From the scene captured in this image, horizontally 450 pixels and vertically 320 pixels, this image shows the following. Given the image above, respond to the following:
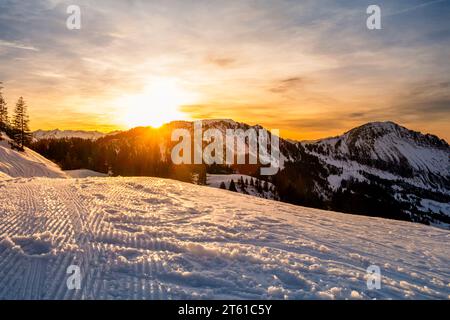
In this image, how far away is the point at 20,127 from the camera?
6272cm

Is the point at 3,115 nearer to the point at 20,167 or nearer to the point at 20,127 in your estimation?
the point at 20,127

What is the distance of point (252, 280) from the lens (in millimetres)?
6594

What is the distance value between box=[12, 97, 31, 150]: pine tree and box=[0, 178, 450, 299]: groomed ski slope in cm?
5693

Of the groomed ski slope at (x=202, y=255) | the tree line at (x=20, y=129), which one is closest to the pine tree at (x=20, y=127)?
the tree line at (x=20, y=129)

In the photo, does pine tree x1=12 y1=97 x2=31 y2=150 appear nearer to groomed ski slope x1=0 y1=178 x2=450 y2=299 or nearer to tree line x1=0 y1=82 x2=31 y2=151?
tree line x1=0 y1=82 x2=31 y2=151

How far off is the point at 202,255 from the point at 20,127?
221 ft

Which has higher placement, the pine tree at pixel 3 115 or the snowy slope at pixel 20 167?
the pine tree at pixel 3 115

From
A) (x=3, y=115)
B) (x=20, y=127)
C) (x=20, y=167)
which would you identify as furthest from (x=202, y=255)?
(x=3, y=115)

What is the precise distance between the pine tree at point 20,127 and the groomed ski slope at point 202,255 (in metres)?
56.9

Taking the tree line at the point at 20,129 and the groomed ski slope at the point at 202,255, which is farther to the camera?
the tree line at the point at 20,129

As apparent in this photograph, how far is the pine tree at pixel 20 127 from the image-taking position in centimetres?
6147

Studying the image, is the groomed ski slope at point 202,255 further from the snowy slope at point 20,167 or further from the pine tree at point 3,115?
the pine tree at point 3,115
